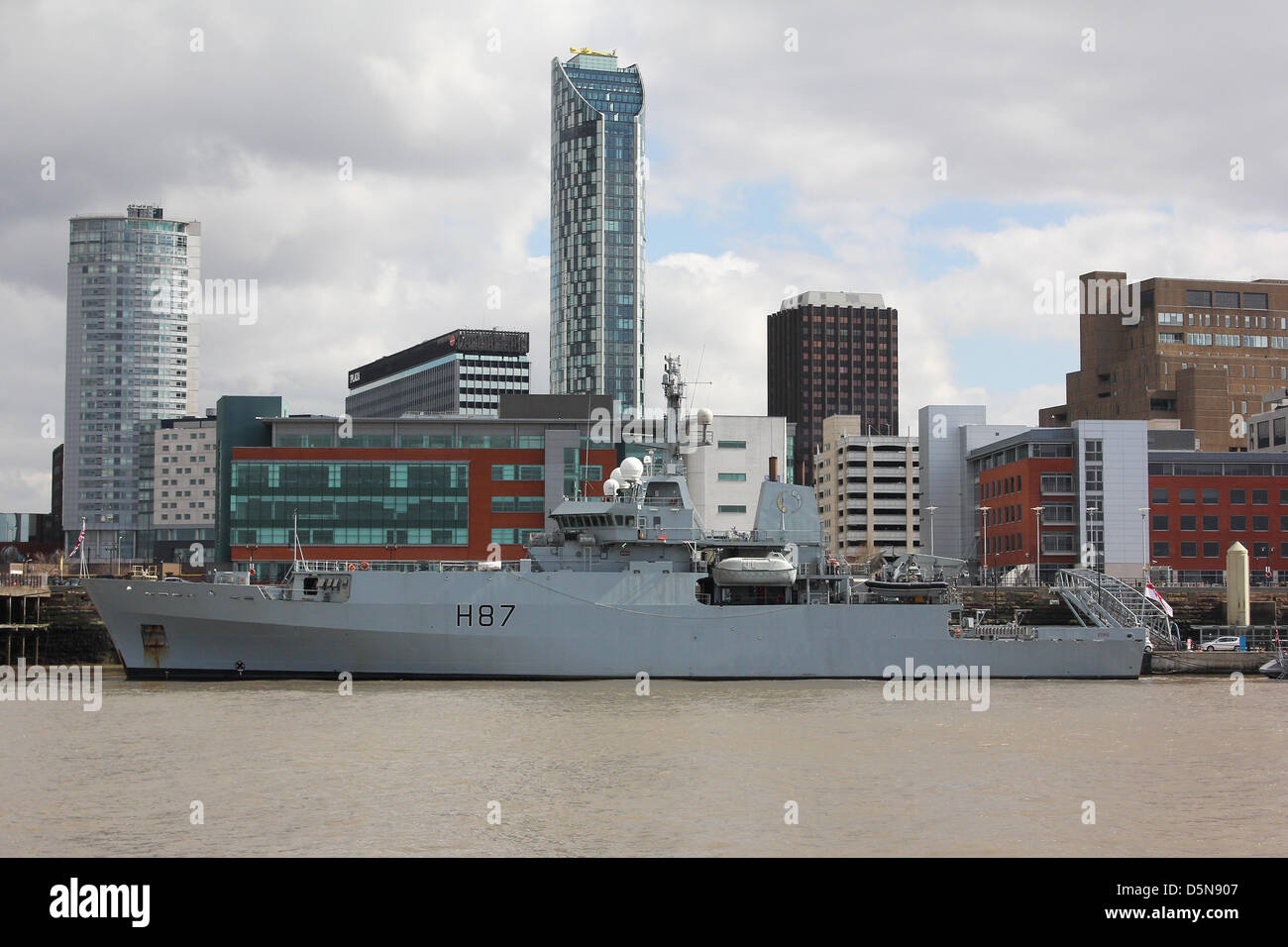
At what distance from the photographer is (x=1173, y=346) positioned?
299 ft

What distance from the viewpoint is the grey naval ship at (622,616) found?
117ft

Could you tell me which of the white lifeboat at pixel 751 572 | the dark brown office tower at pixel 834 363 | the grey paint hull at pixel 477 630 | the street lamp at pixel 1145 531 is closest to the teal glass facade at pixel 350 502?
the grey paint hull at pixel 477 630

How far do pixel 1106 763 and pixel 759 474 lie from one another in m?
52.6

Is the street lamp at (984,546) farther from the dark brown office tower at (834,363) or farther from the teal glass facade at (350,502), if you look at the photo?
the dark brown office tower at (834,363)

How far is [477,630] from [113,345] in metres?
145

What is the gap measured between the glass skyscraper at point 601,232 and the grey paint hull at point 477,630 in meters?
108

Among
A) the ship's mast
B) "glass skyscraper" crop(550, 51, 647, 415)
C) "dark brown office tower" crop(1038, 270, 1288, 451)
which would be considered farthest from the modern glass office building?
the ship's mast

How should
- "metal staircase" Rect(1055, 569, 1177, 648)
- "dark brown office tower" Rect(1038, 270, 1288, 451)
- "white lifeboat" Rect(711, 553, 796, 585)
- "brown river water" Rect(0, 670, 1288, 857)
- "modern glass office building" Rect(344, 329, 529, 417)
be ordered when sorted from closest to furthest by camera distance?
"brown river water" Rect(0, 670, 1288, 857), "white lifeboat" Rect(711, 553, 796, 585), "metal staircase" Rect(1055, 569, 1177, 648), "dark brown office tower" Rect(1038, 270, 1288, 451), "modern glass office building" Rect(344, 329, 529, 417)

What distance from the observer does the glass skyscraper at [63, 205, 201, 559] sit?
Result: 531 ft

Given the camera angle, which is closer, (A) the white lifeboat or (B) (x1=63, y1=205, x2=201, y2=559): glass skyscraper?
(A) the white lifeboat

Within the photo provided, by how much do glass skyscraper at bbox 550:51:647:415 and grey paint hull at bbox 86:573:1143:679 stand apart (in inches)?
4249

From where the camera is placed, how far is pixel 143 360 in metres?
165

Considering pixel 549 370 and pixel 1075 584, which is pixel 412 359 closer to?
pixel 549 370

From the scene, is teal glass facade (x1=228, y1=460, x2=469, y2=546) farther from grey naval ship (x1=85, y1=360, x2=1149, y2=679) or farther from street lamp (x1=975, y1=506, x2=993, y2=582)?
street lamp (x1=975, y1=506, x2=993, y2=582)
